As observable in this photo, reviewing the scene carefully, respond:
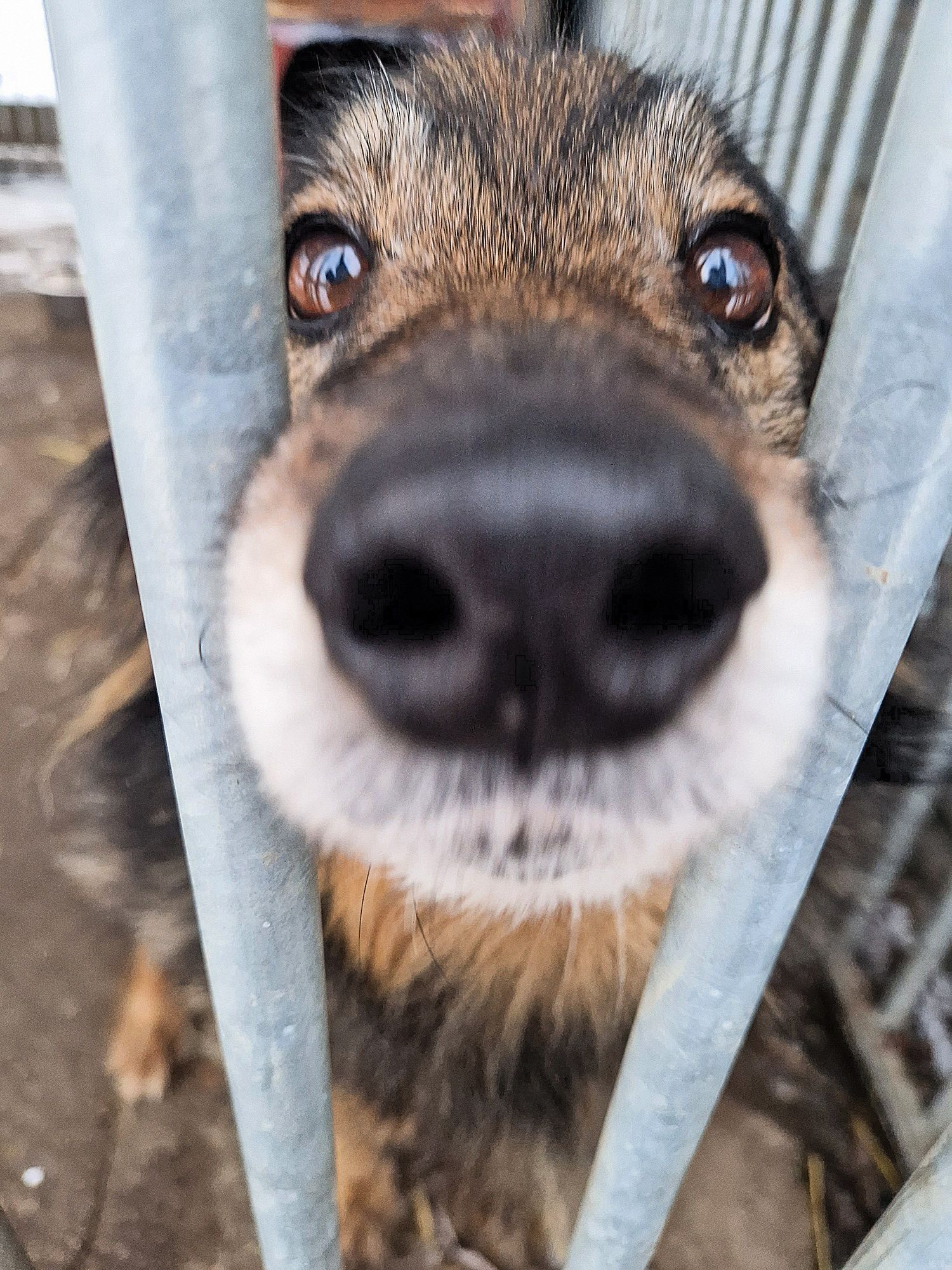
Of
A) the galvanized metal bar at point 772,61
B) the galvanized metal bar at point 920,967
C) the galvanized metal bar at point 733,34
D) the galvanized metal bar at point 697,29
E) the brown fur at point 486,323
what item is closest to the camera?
the brown fur at point 486,323

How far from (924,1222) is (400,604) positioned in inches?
22.8

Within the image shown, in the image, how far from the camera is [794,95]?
1.77 metres

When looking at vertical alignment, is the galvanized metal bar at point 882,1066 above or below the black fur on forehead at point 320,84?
below

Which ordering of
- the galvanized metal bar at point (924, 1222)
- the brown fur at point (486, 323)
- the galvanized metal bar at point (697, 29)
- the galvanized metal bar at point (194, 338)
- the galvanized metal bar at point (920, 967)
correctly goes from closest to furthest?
the galvanized metal bar at point (194, 338)
the galvanized metal bar at point (924, 1222)
the brown fur at point (486, 323)
the galvanized metal bar at point (920, 967)
the galvanized metal bar at point (697, 29)

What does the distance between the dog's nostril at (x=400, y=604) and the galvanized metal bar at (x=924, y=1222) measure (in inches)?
20.3

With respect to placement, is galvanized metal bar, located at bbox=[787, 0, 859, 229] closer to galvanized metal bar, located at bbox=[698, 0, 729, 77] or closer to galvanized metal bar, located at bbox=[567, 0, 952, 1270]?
galvanized metal bar, located at bbox=[698, 0, 729, 77]

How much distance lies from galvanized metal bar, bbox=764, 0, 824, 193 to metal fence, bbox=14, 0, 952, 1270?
1.49 meters

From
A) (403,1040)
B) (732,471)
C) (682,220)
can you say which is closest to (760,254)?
(682,220)

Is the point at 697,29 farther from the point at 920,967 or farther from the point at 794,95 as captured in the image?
the point at 920,967

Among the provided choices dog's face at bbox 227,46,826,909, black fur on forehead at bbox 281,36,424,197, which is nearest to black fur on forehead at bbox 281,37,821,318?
black fur on forehead at bbox 281,36,424,197

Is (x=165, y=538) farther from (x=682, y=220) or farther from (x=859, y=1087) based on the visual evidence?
(x=859, y=1087)

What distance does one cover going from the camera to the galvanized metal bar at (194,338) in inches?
13.5

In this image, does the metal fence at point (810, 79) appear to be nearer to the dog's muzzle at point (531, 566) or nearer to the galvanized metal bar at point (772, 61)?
the galvanized metal bar at point (772, 61)

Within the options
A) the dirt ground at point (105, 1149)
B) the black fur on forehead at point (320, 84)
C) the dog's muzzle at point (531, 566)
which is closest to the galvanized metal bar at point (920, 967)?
the dirt ground at point (105, 1149)
